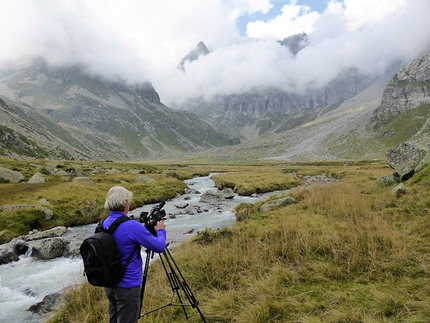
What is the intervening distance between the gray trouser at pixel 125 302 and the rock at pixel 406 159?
19.9 metres

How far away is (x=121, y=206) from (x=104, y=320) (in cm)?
349

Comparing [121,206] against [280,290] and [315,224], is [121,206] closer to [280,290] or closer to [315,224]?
[280,290]

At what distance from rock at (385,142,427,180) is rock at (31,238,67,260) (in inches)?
915

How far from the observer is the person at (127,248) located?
4.42m

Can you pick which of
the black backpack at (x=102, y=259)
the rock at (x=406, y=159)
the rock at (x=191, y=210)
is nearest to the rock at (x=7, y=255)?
the black backpack at (x=102, y=259)

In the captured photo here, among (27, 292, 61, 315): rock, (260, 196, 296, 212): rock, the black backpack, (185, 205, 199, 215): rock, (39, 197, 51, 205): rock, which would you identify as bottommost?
(260, 196, 296, 212): rock

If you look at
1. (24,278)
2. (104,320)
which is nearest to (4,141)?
(24,278)

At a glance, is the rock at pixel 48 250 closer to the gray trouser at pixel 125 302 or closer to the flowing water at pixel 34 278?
the flowing water at pixel 34 278

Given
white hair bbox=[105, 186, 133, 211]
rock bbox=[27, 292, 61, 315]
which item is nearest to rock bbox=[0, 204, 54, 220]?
rock bbox=[27, 292, 61, 315]

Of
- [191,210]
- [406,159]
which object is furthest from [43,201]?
[406,159]

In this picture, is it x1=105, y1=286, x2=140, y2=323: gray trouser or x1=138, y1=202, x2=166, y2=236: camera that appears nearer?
x1=105, y1=286, x2=140, y2=323: gray trouser

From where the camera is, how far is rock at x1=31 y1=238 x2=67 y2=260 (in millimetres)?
13812

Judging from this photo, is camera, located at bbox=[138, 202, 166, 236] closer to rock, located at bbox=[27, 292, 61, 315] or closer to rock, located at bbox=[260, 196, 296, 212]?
rock, located at bbox=[27, 292, 61, 315]

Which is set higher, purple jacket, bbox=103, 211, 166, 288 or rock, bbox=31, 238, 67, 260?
purple jacket, bbox=103, 211, 166, 288
